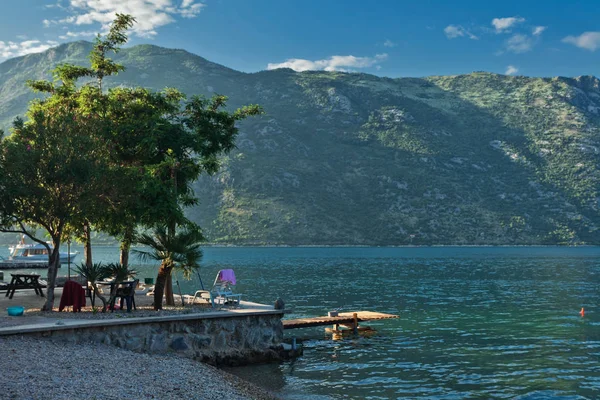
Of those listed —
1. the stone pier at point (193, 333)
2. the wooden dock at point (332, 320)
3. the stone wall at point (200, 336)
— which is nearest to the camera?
the stone pier at point (193, 333)

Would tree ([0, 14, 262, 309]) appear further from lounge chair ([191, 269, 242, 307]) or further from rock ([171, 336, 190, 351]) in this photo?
rock ([171, 336, 190, 351])

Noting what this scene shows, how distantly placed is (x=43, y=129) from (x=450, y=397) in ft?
61.4

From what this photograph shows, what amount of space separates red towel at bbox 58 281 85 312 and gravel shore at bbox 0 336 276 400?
4.63 meters

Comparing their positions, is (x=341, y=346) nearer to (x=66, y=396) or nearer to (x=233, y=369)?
(x=233, y=369)

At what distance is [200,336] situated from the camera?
21953 mm

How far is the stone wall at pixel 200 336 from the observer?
1941 centimetres

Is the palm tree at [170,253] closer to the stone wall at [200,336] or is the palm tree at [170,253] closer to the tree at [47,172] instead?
the stone wall at [200,336]

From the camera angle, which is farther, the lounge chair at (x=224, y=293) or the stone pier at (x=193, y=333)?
the lounge chair at (x=224, y=293)

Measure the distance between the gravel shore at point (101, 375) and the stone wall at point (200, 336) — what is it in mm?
711

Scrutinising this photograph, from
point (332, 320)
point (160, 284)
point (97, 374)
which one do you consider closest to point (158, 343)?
point (160, 284)

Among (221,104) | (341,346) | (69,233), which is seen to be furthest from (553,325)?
(69,233)

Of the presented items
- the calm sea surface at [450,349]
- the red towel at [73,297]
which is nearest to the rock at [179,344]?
the calm sea surface at [450,349]

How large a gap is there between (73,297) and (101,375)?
921 cm

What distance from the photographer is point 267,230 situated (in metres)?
192
